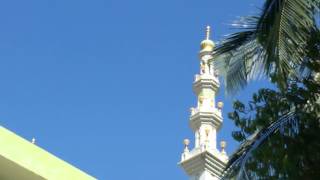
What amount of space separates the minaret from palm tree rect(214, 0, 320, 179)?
552 inches

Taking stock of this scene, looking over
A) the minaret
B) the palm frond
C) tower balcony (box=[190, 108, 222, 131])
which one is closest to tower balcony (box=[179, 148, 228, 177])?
the minaret

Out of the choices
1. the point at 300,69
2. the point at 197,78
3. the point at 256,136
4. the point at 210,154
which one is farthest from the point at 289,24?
the point at 197,78

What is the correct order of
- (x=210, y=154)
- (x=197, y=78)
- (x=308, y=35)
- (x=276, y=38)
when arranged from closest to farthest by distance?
(x=276, y=38) → (x=308, y=35) → (x=210, y=154) → (x=197, y=78)

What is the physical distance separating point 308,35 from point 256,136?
5.53 ft

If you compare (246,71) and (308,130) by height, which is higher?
(246,71)

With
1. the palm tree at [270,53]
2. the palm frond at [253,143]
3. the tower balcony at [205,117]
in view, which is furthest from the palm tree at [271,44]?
the tower balcony at [205,117]

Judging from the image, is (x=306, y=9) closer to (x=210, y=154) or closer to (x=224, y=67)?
(x=224, y=67)

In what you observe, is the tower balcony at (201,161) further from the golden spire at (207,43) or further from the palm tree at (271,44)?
the palm tree at (271,44)

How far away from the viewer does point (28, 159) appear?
1166 cm

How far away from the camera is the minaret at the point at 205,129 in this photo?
2667 cm

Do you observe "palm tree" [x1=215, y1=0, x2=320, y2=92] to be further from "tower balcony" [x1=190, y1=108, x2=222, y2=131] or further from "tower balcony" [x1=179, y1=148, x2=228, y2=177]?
"tower balcony" [x1=190, y1=108, x2=222, y2=131]

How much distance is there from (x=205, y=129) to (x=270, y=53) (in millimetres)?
16968

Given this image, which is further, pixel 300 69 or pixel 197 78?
pixel 197 78

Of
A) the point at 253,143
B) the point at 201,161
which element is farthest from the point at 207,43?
the point at 253,143
